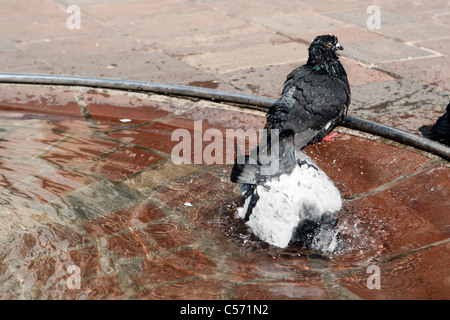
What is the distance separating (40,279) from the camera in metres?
2.66

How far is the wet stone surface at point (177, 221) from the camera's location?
262 cm

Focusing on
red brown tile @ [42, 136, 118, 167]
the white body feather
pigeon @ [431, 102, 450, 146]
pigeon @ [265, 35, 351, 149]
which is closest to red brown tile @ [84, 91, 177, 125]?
red brown tile @ [42, 136, 118, 167]

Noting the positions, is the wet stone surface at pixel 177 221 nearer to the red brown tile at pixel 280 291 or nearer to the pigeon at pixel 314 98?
the red brown tile at pixel 280 291

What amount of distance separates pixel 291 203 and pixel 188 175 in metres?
0.89

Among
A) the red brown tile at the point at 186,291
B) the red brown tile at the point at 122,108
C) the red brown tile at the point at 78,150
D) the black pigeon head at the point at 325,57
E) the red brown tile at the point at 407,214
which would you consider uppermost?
the black pigeon head at the point at 325,57

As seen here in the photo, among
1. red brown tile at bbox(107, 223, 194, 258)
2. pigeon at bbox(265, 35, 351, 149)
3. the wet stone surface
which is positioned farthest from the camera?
pigeon at bbox(265, 35, 351, 149)

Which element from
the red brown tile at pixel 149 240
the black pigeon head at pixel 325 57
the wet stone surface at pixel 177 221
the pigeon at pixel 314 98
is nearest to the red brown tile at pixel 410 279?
the wet stone surface at pixel 177 221

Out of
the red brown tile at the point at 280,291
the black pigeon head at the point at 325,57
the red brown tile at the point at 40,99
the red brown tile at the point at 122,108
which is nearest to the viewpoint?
the red brown tile at the point at 280,291

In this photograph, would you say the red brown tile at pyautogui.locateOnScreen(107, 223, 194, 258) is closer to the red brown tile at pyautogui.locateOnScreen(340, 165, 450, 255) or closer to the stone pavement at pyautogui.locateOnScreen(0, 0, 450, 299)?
the stone pavement at pyautogui.locateOnScreen(0, 0, 450, 299)

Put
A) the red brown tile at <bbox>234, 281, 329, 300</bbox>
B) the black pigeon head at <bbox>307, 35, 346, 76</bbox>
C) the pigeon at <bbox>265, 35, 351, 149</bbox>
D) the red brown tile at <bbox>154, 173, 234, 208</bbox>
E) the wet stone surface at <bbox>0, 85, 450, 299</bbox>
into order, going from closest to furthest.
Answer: the red brown tile at <bbox>234, 281, 329, 300</bbox>
the wet stone surface at <bbox>0, 85, 450, 299</bbox>
the red brown tile at <bbox>154, 173, 234, 208</bbox>
the pigeon at <bbox>265, 35, 351, 149</bbox>
the black pigeon head at <bbox>307, 35, 346, 76</bbox>

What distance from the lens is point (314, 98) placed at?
137 inches

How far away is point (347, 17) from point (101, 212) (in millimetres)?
4741

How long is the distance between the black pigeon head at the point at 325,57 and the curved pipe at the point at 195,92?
0.50 m

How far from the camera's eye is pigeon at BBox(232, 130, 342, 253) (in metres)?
2.89
